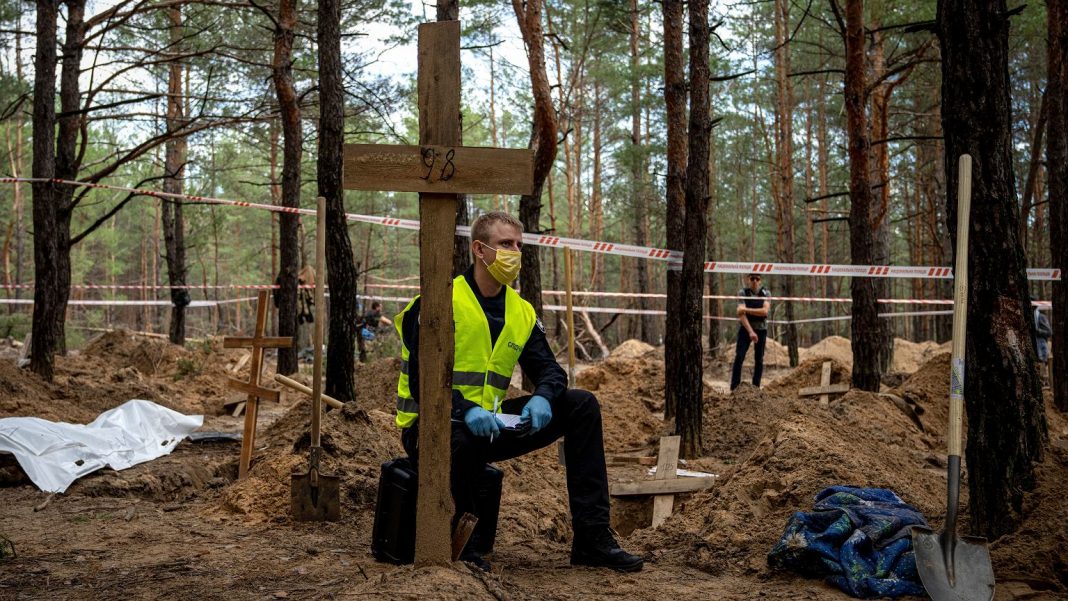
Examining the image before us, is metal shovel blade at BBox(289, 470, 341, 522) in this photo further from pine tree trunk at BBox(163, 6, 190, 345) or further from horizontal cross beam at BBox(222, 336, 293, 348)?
pine tree trunk at BBox(163, 6, 190, 345)

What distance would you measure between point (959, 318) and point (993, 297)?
47 cm

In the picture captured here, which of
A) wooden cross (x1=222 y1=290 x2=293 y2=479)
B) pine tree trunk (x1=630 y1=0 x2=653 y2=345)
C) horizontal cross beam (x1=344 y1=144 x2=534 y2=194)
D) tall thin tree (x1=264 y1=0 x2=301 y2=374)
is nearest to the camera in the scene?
horizontal cross beam (x1=344 y1=144 x2=534 y2=194)

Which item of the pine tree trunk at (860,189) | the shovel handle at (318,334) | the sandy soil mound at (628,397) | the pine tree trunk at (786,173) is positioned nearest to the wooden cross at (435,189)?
the shovel handle at (318,334)

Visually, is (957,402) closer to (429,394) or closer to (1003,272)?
(1003,272)

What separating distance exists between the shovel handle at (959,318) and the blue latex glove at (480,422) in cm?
195

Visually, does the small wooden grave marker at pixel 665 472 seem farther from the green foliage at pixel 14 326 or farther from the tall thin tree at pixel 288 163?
the green foliage at pixel 14 326

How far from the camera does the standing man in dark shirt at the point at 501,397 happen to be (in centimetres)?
379

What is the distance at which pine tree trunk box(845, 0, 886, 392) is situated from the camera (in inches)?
424

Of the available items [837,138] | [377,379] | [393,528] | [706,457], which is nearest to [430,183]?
[393,528]

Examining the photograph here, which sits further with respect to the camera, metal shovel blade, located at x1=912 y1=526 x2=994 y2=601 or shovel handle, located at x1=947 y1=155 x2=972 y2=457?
shovel handle, located at x1=947 y1=155 x2=972 y2=457

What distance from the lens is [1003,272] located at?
406cm

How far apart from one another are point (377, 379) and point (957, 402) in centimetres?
808

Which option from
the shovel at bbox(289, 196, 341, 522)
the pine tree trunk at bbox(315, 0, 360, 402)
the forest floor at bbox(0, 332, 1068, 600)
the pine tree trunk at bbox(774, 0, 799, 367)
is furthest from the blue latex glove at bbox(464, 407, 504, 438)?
the pine tree trunk at bbox(774, 0, 799, 367)

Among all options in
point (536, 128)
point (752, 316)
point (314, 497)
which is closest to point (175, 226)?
point (536, 128)
